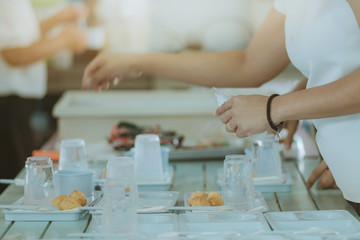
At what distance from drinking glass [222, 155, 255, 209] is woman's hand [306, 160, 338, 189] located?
0.36m

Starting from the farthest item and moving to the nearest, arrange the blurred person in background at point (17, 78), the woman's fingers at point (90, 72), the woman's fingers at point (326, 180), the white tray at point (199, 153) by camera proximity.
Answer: the blurred person in background at point (17, 78) < the white tray at point (199, 153) < the woman's fingers at point (90, 72) < the woman's fingers at point (326, 180)

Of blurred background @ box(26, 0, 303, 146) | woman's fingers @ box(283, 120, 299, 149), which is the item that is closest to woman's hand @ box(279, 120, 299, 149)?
woman's fingers @ box(283, 120, 299, 149)

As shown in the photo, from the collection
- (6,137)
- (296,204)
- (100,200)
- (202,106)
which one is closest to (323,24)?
(296,204)

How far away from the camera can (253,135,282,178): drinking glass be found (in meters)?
1.82

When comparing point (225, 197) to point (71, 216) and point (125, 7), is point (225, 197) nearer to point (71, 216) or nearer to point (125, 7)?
point (71, 216)

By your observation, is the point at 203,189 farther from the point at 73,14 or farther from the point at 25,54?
the point at 73,14

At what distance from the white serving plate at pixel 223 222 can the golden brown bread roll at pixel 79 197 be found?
285 mm

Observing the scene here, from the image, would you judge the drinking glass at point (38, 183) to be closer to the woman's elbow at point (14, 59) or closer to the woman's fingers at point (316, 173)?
the woman's fingers at point (316, 173)

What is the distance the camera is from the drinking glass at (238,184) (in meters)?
1.46

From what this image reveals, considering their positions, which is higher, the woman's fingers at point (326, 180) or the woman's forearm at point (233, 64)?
the woman's forearm at point (233, 64)

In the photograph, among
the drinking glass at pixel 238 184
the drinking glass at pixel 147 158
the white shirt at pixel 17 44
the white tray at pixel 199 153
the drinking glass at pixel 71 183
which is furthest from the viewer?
the white shirt at pixel 17 44

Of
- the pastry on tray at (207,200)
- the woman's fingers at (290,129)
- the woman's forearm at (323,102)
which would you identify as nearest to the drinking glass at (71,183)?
the pastry on tray at (207,200)

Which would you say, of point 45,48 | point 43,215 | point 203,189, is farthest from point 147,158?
point 45,48

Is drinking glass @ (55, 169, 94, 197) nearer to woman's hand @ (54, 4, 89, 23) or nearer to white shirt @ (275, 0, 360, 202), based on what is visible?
white shirt @ (275, 0, 360, 202)
